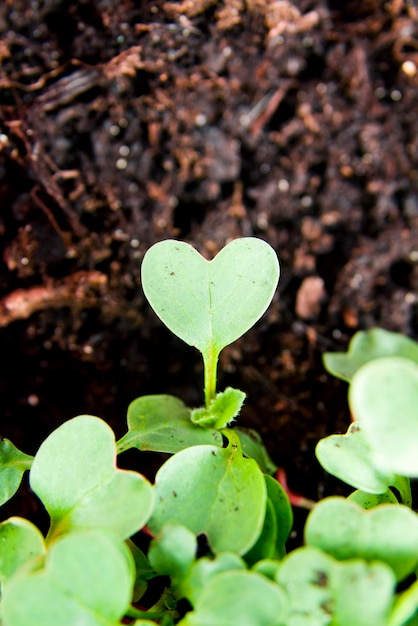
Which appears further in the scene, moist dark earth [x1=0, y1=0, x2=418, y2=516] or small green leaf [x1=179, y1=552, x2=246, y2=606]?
moist dark earth [x1=0, y1=0, x2=418, y2=516]

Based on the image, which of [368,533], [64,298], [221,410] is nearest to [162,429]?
[221,410]

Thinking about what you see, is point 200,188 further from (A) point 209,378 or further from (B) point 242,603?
(B) point 242,603

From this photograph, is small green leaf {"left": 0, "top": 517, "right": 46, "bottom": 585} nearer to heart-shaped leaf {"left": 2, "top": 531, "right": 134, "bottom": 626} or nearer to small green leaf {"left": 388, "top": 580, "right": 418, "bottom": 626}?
heart-shaped leaf {"left": 2, "top": 531, "right": 134, "bottom": 626}

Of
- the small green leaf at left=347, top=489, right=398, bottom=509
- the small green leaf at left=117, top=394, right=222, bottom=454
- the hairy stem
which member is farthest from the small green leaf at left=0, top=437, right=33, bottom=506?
the small green leaf at left=347, top=489, right=398, bottom=509

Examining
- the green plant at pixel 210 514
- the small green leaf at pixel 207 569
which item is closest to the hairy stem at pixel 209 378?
the green plant at pixel 210 514

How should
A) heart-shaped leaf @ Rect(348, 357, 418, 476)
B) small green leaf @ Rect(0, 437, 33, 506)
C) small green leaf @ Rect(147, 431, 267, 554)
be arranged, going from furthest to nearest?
small green leaf @ Rect(0, 437, 33, 506), small green leaf @ Rect(147, 431, 267, 554), heart-shaped leaf @ Rect(348, 357, 418, 476)

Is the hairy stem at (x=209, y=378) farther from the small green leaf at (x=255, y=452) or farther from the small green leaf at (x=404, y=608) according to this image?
the small green leaf at (x=404, y=608)

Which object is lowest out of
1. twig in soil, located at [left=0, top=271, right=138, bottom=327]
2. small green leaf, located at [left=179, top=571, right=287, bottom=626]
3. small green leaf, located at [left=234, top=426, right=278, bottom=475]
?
small green leaf, located at [left=234, top=426, right=278, bottom=475]
